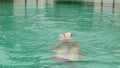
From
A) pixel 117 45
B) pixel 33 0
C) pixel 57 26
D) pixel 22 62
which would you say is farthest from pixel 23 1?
pixel 22 62

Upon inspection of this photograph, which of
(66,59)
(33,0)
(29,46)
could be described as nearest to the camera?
(66,59)

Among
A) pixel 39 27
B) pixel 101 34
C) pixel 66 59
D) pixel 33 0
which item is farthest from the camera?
pixel 33 0

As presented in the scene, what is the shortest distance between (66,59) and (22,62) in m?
0.89

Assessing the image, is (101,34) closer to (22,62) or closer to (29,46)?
(29,46)

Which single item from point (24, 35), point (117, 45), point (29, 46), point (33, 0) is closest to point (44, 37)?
point (24, 35)

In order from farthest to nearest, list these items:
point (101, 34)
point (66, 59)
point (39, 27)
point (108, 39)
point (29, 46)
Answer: point (39, 27)
point (101, 34)
point (108, 39)
point (29, 46)
point (66, 59)

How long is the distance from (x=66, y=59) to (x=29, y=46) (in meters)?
2.07

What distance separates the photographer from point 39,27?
1234cm

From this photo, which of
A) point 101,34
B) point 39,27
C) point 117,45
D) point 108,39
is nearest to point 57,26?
point 39,27

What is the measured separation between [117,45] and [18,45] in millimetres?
2563

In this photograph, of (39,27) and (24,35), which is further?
(39,27)

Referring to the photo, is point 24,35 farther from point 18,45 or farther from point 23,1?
point 23,1

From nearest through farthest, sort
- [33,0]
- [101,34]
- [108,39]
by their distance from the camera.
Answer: [108,39] < [101,34] < [33,0]

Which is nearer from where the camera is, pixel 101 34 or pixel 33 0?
pixel 101 34
